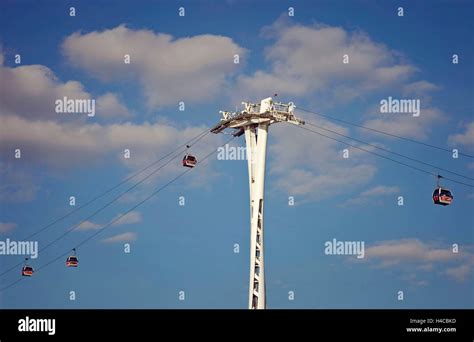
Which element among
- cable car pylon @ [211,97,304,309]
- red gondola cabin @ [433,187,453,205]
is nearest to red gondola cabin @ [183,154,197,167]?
cable car pylon @ [211,97,304,309]

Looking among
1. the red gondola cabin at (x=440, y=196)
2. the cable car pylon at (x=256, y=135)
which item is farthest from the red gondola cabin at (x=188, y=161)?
the red gondola cabin at (x=440, y=196)

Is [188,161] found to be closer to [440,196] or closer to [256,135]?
[256,135]

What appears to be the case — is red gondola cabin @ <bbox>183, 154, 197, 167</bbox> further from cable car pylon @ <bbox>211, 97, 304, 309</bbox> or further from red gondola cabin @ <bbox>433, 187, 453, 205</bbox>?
red gondola cabin @ <bbox>433, 187, 453, 205</bbox>

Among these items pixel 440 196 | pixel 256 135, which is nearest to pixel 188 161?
pixel 256 135

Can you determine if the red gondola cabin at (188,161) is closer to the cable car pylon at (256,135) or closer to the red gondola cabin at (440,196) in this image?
the cable car pylon at (256,135)

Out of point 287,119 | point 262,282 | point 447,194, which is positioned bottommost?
point 262,282
